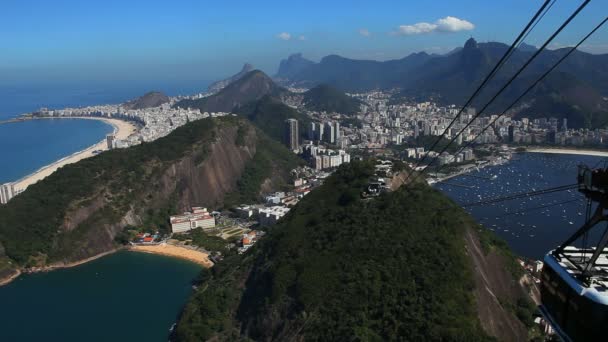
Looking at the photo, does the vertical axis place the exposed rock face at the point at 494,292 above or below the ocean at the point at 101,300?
above

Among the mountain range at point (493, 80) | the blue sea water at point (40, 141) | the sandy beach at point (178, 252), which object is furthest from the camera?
the mountain range at point (493, 80)

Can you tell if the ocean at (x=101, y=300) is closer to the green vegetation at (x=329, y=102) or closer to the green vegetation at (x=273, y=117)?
the green vegetation at (x=273, y=117)

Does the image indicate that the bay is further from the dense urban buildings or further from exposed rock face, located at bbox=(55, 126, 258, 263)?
the dense urban buildings

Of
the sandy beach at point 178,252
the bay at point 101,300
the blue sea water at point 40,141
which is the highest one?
the blue sea water at point 40,141

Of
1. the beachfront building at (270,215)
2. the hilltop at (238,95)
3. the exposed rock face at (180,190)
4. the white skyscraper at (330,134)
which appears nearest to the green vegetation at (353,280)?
the beachfront building at (270,215)

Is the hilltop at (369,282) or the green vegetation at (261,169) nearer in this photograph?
the hilltop at (369,282)

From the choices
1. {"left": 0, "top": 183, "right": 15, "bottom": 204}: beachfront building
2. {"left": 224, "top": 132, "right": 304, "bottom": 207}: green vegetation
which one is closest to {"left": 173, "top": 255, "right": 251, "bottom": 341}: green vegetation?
{"left": 224, "top": 132, "right": 304, "bottom": 207}: green vegetation
